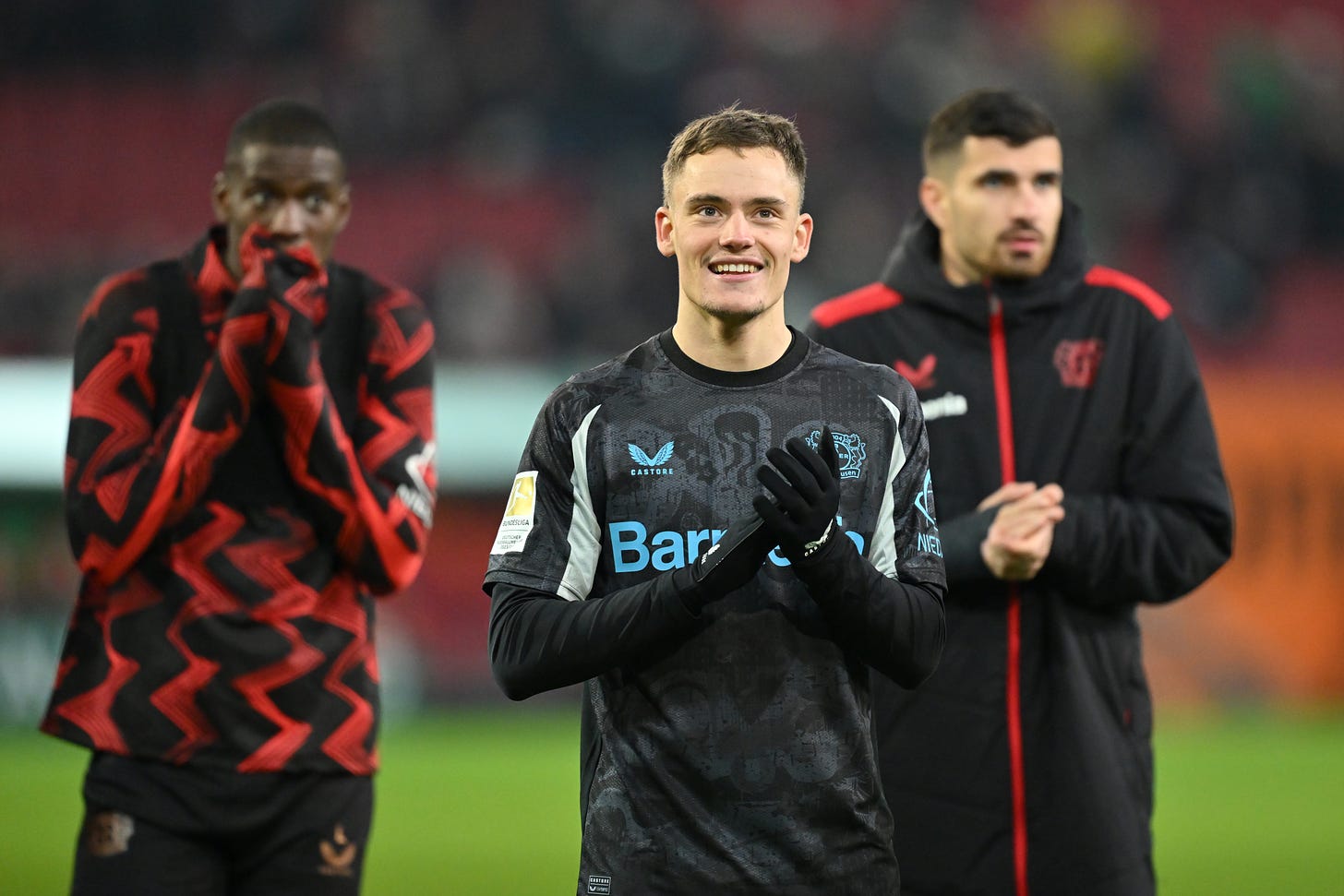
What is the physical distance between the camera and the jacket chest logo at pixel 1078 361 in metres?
3.70

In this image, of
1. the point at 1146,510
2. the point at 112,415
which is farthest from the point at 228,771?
the point at 1146,510

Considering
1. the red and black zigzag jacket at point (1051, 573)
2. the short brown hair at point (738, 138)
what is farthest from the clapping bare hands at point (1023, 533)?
the short brown hair at point (738, 138)

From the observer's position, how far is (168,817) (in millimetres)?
3275

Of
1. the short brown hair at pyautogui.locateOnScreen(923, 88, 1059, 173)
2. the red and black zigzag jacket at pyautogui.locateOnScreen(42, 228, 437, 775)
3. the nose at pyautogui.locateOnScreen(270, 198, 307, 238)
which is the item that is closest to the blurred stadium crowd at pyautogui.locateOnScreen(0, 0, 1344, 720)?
the short brown hair at pyautogui.locateOnScreen(923, 88, 1059, 173)

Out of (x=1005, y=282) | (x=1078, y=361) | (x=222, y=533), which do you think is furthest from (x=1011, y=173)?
(x=222, y=533)

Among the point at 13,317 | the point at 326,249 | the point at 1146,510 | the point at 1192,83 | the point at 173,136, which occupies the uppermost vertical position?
the point at 1192,83

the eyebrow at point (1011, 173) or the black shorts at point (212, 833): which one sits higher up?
the eyebrow at point (1011, 173)

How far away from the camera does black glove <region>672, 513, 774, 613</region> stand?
2.42 meters

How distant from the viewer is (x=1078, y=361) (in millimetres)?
3719

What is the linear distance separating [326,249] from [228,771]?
111 cm

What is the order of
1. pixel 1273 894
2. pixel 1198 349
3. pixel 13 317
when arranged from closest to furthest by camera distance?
pixel 1273 894 → pixel 13 317 → pixel 1198 349

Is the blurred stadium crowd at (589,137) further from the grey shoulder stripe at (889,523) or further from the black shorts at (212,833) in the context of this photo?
the grey shoulder stripe at (889,523)

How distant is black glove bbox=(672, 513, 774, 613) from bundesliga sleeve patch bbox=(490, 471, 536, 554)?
300mm

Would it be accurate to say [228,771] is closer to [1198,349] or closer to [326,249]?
[326,249]
